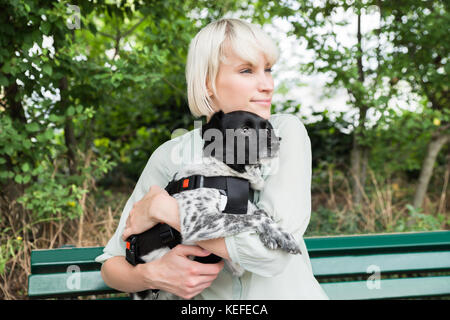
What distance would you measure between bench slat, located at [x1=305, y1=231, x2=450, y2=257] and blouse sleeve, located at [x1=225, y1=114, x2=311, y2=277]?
690mm

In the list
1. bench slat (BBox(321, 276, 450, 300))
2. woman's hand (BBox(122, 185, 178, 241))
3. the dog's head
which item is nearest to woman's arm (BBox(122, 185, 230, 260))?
woman's hand (BBox(122, 185, 178, 241))

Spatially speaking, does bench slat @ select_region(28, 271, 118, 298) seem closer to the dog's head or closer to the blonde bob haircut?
the dog's head

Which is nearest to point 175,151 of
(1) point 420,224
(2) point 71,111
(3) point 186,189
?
(3) point 186,189

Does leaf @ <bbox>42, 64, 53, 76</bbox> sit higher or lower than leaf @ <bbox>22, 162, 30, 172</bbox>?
higher

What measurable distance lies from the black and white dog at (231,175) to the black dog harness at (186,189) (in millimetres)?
23

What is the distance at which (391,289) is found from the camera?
229cm

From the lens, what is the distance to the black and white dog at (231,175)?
1487mm

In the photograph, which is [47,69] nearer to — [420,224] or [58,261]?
[58,261]

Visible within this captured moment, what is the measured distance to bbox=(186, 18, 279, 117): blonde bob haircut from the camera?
1706 millimetres

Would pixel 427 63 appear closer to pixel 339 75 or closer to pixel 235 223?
pixel 339 75

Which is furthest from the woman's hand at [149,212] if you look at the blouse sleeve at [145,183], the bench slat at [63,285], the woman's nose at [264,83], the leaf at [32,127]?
the leaf at [32,127]
